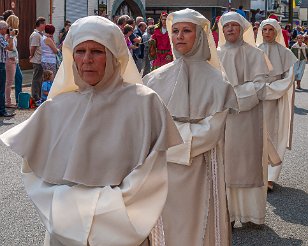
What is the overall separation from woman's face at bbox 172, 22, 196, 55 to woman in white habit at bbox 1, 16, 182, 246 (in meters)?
1.62

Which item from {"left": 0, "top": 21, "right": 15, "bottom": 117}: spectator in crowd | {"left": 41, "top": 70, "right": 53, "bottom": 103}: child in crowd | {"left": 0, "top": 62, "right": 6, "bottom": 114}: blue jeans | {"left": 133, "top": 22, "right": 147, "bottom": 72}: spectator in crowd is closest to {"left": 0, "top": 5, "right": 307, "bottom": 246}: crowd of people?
{"left": 0, "top": 21, "right": 15, "bottom": 117}: spectator in crowd

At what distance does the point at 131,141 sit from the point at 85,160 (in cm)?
22

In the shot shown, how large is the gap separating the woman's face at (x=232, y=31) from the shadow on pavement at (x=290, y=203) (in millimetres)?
1706

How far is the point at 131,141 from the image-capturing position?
130 inches

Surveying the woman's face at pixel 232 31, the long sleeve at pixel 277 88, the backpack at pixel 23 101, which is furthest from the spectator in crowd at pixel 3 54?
the woman's face at pixel 232 31

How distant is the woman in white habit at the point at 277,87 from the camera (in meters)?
8.13

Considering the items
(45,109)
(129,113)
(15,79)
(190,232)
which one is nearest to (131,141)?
(129,113)

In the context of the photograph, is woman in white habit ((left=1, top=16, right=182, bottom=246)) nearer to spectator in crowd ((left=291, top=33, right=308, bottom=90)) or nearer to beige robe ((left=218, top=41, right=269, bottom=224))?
beige robe ((left=218, top=41, right=269, bottom=224))

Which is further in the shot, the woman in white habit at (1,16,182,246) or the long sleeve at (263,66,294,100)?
the long sleeve at (263,66,294,100)

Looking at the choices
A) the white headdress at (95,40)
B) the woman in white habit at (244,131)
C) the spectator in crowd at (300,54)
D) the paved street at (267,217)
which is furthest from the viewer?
the spectator in crowd at (300,54)

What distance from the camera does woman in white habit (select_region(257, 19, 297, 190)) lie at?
8.13 meters

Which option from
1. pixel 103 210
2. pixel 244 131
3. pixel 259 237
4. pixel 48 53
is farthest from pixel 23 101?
pixel 103 210

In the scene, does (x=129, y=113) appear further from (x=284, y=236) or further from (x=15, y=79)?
(x=15, y=79)

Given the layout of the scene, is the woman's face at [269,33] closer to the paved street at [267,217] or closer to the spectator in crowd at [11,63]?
the paved street at [267,217]
